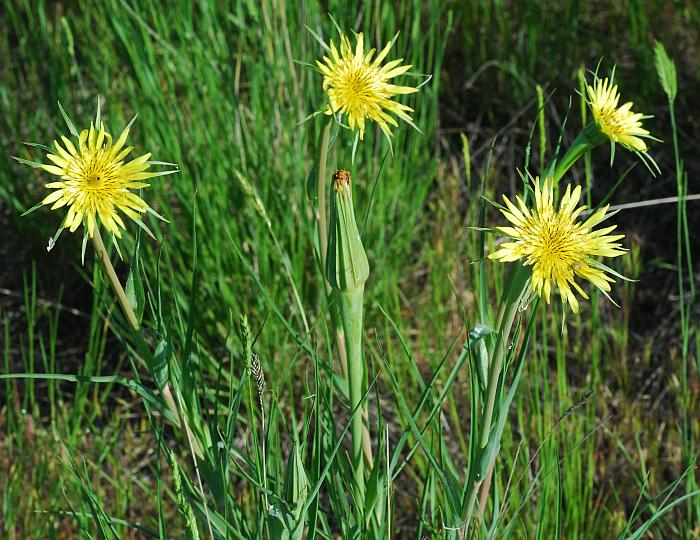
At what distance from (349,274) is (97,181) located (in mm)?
303

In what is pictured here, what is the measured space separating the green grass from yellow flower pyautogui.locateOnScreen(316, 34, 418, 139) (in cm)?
36

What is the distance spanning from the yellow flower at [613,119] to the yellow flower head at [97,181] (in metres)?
0.53

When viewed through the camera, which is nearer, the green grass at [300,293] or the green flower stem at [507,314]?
the green flower stem at [507,314]

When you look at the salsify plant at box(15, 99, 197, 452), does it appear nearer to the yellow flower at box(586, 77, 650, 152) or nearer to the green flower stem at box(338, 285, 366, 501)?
the green flower stem at box(338, 285, 366, 501)

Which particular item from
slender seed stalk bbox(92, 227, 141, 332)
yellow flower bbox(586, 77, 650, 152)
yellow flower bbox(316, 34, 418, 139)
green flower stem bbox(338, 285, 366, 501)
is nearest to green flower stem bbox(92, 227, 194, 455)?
slender seed stalk bbox(92, 227, 141, 332)

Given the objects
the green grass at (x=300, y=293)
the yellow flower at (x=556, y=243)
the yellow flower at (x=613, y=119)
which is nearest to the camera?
the yellow flower at (x=556, y=243)

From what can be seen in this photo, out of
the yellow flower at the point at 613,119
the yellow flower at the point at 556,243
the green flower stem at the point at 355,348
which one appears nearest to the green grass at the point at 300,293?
the green flower stem at the point at 355,348

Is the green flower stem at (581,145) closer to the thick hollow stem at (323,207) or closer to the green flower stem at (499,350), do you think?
the green flower stem at (499,350)

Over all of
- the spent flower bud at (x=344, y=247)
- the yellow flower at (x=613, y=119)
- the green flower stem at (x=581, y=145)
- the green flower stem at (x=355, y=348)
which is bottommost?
the green flower stem at (x=355, y=348)

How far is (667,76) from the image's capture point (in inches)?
48.5

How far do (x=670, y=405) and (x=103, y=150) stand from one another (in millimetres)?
1475

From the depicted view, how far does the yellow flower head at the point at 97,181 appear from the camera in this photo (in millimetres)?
893

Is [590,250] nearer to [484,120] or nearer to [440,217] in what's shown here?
[440,217]

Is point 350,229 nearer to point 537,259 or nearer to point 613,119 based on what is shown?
point 537,259
